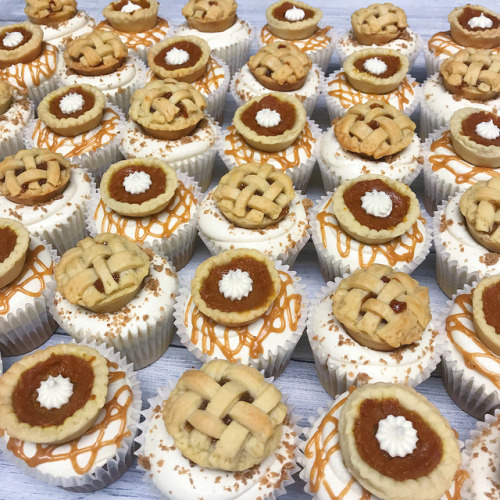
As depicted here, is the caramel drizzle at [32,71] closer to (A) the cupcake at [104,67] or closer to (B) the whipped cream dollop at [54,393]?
(A) the cupcake at [104,67]

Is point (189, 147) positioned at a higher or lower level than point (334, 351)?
higher

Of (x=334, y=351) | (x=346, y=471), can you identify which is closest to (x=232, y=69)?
(x=334, y=351)

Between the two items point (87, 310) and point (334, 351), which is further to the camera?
point (87, 310)

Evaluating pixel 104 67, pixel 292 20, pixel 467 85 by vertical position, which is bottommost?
pixel 104 67

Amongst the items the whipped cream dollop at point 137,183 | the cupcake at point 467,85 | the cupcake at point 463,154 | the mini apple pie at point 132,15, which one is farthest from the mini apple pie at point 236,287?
the mini apple pie at point 132,15

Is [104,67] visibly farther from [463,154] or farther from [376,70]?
[463,154]

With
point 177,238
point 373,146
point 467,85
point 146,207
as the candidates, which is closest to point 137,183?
point 146,207

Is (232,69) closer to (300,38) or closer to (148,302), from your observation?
(300,38)
